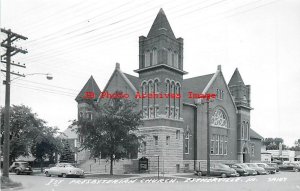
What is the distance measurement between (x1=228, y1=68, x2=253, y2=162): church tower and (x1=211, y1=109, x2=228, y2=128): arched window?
399 centimetres

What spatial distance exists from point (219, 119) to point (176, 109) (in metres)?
11.5

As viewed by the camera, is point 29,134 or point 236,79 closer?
point 29,134

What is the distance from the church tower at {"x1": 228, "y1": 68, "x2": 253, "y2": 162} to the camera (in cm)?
5641

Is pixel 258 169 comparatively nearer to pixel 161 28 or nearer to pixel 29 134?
pixel 161 28

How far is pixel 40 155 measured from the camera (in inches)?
1933

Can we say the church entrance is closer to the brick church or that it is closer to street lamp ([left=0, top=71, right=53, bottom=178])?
the brick church

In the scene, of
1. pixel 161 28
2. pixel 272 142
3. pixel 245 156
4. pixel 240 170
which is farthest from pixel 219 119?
pixel 272 142

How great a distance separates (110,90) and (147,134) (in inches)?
421

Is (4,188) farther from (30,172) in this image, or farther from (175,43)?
(175,43)

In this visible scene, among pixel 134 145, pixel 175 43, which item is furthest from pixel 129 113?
pixel 175 43

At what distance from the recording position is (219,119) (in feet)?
173

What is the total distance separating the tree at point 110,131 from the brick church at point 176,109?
197 centimetres

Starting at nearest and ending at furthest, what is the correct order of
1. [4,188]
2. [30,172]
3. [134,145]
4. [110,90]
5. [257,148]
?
[4,188] < [134,145] < [30,172] < [110,90] < [257,148]

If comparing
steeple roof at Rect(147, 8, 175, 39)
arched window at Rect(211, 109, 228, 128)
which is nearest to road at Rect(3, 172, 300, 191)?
steeple roof at Rect(147, 8, 175, 39)
